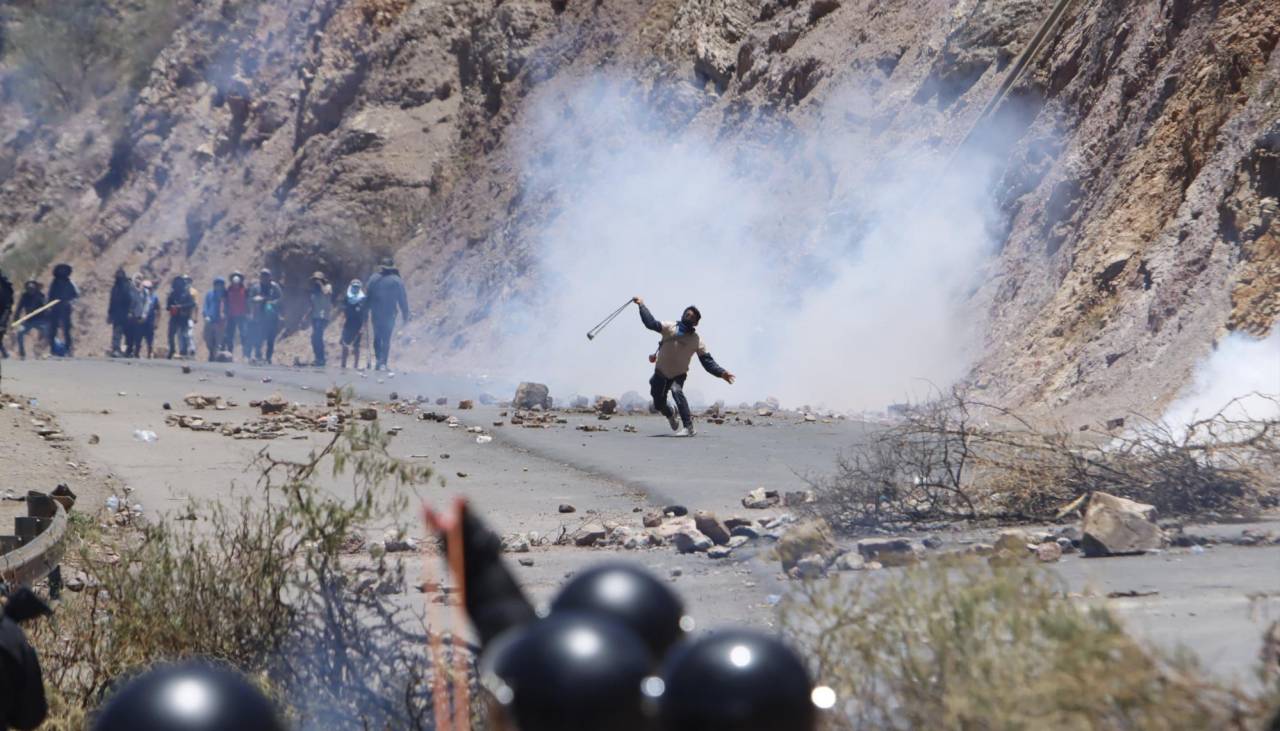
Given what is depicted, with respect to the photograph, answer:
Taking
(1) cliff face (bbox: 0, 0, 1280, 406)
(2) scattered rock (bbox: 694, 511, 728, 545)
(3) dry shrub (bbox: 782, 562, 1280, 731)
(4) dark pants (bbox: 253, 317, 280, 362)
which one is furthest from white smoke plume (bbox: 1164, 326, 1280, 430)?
(4) dark pants (bbox: 253, 317, 280, 362)

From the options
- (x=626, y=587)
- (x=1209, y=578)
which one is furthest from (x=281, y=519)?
(x=1209, y=578)

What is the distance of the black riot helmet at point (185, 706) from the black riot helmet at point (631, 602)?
75 cm

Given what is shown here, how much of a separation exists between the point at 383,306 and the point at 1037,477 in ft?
65.1

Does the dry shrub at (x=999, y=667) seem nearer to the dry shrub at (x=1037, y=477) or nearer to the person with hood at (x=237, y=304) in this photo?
the dry shrub at (x=1037, y=477)

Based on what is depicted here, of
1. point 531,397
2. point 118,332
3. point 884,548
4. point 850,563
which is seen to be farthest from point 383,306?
point 850,563

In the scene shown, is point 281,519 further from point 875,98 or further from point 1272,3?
point 875,98

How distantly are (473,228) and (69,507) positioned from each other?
23.3m

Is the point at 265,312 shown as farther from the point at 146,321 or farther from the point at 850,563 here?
the point at 850,563

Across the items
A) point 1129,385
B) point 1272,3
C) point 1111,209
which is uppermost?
point 1272,3

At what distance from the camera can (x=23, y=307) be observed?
92.7ft

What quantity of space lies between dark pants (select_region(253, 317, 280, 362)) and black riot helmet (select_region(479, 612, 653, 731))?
1101 inches

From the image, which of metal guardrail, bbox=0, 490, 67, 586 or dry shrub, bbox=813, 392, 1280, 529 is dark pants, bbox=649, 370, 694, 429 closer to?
dry shrub, bbox=813, 392, 1280, 529

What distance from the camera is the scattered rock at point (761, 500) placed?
33.0 ft

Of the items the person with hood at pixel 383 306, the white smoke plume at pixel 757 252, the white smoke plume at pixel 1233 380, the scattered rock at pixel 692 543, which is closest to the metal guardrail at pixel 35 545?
the scattered rock at pixel 692 543
